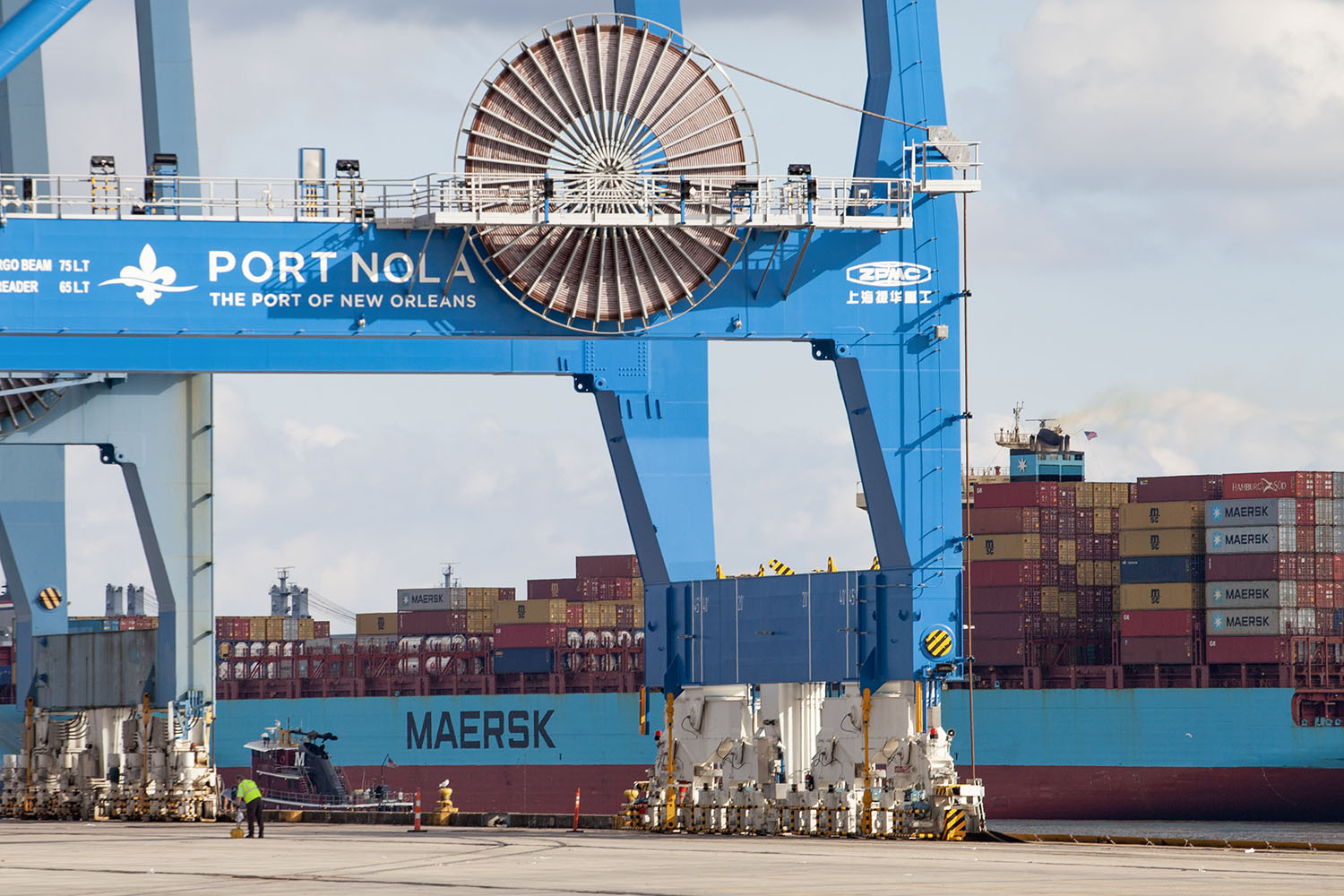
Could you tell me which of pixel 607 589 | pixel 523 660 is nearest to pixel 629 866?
pixel 523 660

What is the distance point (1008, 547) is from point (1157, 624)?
562cm

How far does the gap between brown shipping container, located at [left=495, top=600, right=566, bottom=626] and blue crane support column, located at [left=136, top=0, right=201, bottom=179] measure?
130 feet

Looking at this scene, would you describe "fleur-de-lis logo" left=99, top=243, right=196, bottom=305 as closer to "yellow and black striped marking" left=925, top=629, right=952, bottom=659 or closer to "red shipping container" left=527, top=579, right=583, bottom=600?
"yellow and black striped marking" left=925, top=629, right=952, bottom=659

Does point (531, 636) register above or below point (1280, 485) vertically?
below

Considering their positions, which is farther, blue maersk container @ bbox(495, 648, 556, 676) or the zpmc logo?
blue maersk container @ bbox(495, 648, 556, 676)

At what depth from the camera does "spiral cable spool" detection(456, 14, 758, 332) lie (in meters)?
31.3

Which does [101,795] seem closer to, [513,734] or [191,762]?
[191,762]

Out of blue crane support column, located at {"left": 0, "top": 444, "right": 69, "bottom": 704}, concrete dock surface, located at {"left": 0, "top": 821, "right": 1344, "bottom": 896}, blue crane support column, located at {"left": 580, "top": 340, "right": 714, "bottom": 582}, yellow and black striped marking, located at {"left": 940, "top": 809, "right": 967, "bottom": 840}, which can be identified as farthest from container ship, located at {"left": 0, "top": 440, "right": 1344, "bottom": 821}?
concrete dock surface, located at {"left": 0, "top": 821, "right": 1344, "bottom": 896}

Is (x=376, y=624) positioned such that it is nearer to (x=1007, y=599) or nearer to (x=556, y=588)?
(x=556, y=588)

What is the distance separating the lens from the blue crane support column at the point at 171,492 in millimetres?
44344

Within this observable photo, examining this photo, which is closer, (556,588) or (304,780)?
(304,780)

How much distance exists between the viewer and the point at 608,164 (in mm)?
31703

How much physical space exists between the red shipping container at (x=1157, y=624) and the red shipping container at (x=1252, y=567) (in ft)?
6.22

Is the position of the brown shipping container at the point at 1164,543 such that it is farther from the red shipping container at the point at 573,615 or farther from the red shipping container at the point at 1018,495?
the red shipping container at the point at 573,615
